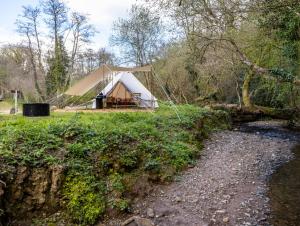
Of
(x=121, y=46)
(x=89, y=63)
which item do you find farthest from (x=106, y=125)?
(x=89, y=63)

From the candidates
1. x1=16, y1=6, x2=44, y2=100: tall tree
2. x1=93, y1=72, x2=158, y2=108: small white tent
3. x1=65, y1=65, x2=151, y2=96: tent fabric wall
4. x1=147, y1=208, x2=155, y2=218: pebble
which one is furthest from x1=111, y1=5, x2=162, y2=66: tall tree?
x1=147, y1=208, x2=155, y2=218: pebble

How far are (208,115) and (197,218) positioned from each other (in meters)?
9.53

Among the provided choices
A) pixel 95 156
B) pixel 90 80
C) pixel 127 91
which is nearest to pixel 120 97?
pixel 127 91

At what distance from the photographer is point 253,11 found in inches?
311

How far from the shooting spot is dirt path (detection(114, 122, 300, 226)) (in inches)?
232

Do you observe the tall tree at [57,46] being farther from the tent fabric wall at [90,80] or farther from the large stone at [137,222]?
the large stone at [137,222]

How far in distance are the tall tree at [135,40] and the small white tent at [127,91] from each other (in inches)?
254

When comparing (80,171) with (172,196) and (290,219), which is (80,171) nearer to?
(172,196)

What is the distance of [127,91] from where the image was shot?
17016mm

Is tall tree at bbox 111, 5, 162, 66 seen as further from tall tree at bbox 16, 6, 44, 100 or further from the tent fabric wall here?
the tent fabric wall

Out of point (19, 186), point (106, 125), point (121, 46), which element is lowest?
point (19, 186)

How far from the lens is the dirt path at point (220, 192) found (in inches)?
232

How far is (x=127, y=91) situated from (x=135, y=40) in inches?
293

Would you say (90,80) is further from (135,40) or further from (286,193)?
(286,193)
